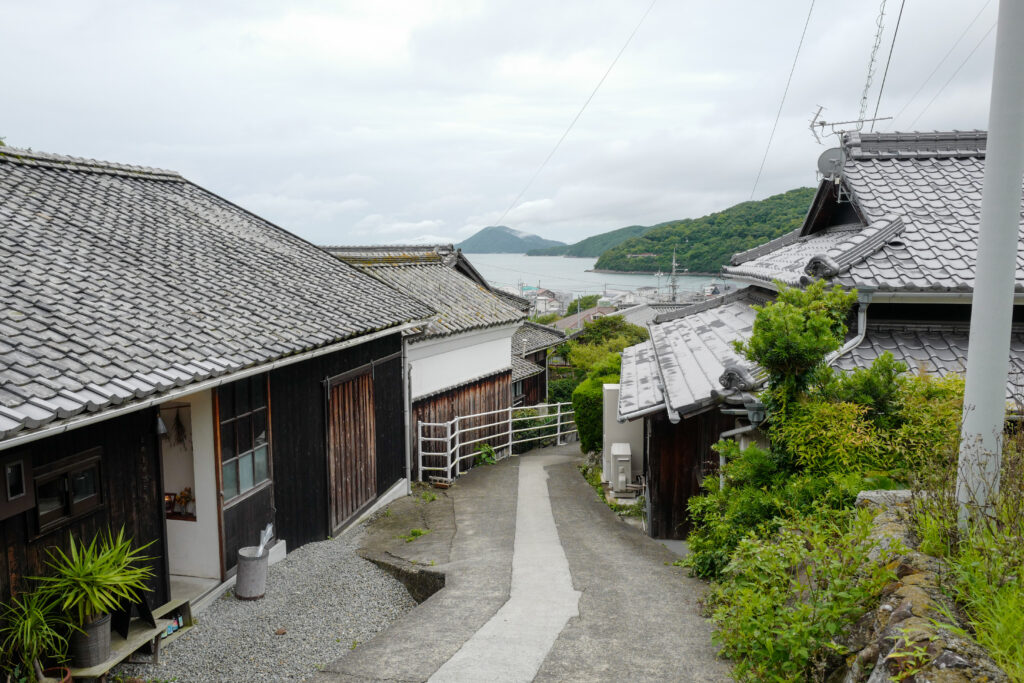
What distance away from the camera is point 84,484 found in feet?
19.1

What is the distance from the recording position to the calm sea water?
70825mm

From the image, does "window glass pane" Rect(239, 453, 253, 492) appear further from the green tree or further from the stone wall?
the green tree

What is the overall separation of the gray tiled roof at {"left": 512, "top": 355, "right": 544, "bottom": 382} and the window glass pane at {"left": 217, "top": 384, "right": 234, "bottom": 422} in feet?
59.1

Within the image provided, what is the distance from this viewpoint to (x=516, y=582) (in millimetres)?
8219

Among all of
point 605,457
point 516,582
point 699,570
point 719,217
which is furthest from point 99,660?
point 719,217

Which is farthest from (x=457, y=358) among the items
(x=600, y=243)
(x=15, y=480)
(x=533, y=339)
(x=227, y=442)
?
(x=600, y=243)

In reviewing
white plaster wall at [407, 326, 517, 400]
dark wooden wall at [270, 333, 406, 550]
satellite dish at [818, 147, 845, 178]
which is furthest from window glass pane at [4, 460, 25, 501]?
satellite dish at [818, 147, 845, 178]

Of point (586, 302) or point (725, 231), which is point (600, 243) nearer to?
point (586, 302)

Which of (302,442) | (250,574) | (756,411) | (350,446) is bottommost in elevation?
(250,574)

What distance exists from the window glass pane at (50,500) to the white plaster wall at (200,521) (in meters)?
2.03

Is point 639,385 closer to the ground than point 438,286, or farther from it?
closer to the ground

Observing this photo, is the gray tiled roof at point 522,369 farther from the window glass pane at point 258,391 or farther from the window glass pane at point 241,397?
the window glass pane at point 241,397

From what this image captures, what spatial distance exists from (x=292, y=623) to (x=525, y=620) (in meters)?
2.46

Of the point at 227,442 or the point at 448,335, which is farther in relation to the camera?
the point at 448,335
